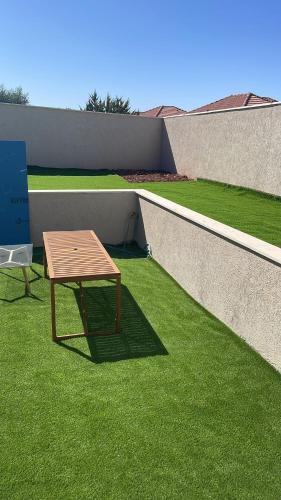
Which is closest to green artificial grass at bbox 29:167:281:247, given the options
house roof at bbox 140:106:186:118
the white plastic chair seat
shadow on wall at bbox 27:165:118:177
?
shadow on wall at bbox 27:165:118:177

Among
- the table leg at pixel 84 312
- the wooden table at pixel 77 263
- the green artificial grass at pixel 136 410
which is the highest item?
the wooden table at pixel 77 263

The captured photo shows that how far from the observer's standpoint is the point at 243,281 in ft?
14.9

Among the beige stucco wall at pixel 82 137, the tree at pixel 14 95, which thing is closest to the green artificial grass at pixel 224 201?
the beige stucco wall at pixel 82 137

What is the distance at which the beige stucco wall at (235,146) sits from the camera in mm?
9500

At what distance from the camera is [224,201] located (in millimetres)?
8961

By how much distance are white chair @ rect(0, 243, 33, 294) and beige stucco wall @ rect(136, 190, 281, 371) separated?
2.44 metres

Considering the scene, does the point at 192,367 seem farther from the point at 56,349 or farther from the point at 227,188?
the point at 227,188

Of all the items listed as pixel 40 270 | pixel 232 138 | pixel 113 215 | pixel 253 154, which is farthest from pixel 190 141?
pixel 40 270

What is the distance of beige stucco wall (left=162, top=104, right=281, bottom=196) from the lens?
9500 mm

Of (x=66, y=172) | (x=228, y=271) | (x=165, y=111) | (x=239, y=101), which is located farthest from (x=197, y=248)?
(x=165, y=111)

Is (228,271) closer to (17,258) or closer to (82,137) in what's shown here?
(17,258)

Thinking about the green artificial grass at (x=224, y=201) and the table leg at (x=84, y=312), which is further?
the green artificial grass at (x=224, y=201)

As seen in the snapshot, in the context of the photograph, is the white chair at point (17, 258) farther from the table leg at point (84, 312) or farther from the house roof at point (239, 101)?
the house roof at point (239, 101)

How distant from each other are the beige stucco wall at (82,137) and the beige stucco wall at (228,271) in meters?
11.3
